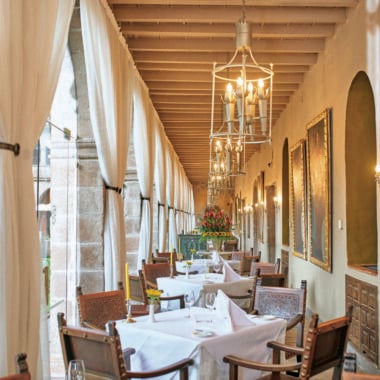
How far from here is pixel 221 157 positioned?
8992 mm

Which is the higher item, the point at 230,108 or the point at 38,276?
the point at 230,108

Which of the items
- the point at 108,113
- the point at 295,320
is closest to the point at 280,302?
the point at 295,320

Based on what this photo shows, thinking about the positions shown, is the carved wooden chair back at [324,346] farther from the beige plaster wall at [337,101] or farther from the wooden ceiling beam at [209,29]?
the wooden ceiling beam at [209,29]

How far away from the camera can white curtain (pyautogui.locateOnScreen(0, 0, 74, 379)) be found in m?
2.74

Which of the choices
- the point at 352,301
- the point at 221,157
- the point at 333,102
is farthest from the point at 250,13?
the point at 352,301

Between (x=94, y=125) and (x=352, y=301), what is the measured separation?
11.8ft

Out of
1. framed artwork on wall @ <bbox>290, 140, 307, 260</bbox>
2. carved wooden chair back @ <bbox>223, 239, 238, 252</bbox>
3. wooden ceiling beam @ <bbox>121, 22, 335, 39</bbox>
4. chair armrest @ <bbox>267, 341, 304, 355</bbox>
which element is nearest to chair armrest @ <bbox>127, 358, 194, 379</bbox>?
chair armrest @ <bbox>267, 341, 304, 355</bbox>

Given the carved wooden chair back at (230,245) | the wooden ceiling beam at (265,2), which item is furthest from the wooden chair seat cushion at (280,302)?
the carved wooden chair back at (230,245)

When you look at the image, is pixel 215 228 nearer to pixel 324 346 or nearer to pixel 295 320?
pixel 295 320

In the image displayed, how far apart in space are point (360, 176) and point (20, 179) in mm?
4623

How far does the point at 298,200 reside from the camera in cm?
973

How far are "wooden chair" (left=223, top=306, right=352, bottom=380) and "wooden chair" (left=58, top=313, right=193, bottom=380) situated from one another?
0.40 metres

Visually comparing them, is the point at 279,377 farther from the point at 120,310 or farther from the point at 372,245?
the point at 372,245

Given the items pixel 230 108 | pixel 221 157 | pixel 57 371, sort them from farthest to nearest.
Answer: pixel 221 157, pixel 57 371, pixel 230 108
